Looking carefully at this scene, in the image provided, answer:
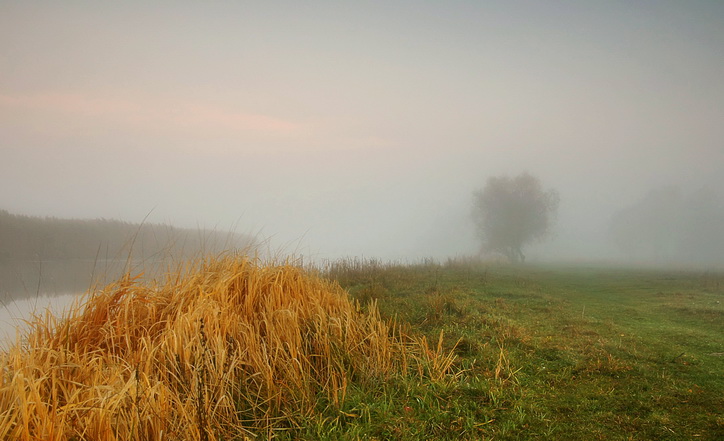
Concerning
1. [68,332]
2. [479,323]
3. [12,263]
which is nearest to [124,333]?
[68,332]

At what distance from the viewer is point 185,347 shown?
375 cm

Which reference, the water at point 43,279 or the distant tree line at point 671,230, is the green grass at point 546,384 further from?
the distant tree line at point 671,230

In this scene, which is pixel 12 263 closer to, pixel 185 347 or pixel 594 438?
pixel 185 347

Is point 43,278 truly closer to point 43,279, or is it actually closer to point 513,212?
point 43,279

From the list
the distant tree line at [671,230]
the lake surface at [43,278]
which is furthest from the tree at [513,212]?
the lake surface at [43,278]

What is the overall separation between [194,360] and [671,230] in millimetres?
73350

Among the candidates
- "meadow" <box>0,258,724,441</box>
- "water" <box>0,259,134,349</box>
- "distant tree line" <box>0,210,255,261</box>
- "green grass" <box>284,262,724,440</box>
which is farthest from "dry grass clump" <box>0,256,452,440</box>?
"distant tree line" <box>0,210,255,261</box>

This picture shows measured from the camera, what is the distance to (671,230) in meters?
58.8

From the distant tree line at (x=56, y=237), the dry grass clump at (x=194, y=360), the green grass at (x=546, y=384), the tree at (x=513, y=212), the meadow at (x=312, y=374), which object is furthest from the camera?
the tree at (x=513, y=212)

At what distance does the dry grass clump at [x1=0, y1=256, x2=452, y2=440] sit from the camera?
9.50 feet

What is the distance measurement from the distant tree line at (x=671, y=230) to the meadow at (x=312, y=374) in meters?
57.7

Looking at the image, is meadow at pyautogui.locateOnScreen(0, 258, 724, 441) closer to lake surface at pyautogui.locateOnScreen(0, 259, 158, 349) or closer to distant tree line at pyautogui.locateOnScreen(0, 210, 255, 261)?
lake surface at pyautogui.locateOnScreen(0, 259, 158, 349)

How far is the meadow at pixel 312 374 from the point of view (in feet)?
10.1

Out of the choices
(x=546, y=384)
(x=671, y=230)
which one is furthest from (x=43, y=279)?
(x=671, y=230)
